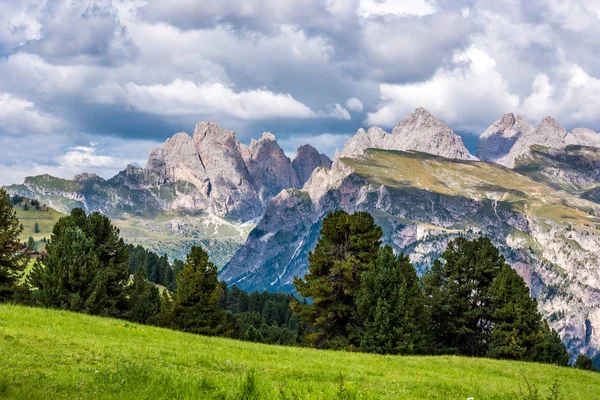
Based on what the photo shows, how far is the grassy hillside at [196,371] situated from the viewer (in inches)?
484

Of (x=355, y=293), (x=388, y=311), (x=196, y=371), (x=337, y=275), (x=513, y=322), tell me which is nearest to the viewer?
(x=196, y=371)

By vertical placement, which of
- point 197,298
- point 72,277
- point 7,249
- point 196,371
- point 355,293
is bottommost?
point 197,298

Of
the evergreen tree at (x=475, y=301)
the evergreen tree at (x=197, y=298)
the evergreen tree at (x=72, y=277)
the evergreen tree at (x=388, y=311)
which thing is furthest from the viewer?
the evergreen tree at (x=197, y=298)

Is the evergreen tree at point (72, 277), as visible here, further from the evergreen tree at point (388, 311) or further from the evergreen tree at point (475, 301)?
the evergreen tree at point (475, 301)

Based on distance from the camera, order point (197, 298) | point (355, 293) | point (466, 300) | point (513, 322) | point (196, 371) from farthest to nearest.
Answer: point (466, 300) → point (197, 298) → point (513, 322) → point (355, 293) → point (196, 371)

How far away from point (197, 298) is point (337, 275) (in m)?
16.9

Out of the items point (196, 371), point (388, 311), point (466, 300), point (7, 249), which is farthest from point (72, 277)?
point (466, 300)

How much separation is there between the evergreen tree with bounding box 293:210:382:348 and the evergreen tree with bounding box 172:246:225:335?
986 centimetres

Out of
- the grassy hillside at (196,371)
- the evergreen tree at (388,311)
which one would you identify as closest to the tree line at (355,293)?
the evergreen tree at (388,311)

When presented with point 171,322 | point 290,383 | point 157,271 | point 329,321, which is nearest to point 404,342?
point 329,321

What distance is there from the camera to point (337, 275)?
55781 millimetres

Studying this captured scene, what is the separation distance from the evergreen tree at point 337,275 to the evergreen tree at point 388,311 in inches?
148

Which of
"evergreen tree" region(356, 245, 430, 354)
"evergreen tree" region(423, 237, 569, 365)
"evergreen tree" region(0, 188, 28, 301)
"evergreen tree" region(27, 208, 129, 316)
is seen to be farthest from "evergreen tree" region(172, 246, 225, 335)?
"evergreen tree" region(423, 237, 569, 365)

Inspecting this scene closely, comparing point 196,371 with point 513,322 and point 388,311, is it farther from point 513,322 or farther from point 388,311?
point 513,322
